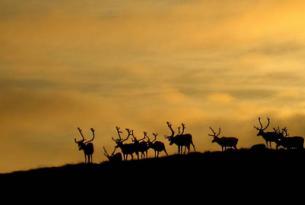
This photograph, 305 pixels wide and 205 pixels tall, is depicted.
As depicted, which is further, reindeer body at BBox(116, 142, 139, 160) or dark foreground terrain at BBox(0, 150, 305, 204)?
reindeer body at BBox(116, 142, 139, 160)

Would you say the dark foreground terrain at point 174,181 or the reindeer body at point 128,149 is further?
the reindeer body at point 128,149

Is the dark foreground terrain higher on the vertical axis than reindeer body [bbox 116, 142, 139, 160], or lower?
lower

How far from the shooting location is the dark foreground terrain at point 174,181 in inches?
2437

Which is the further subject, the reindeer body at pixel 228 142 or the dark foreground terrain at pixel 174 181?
the reindeer body at pixel 228 142

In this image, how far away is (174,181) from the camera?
2571 inches

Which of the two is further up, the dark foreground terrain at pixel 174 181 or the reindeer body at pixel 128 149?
the reindeer body at pixel 128 149

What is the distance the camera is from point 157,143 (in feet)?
259

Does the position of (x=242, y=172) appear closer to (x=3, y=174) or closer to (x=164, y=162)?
(x=164, y=162)

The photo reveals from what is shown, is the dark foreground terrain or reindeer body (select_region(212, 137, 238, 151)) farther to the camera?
reindeer body (select_region(212, 137, 238, 151))

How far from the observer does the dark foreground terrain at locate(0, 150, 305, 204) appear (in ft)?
203

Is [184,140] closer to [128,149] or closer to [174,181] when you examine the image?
[128,149]

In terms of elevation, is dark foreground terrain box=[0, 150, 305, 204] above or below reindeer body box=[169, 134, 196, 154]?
below

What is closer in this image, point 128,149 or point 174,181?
point 174,181

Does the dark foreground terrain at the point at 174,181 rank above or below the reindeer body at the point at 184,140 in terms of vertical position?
below
